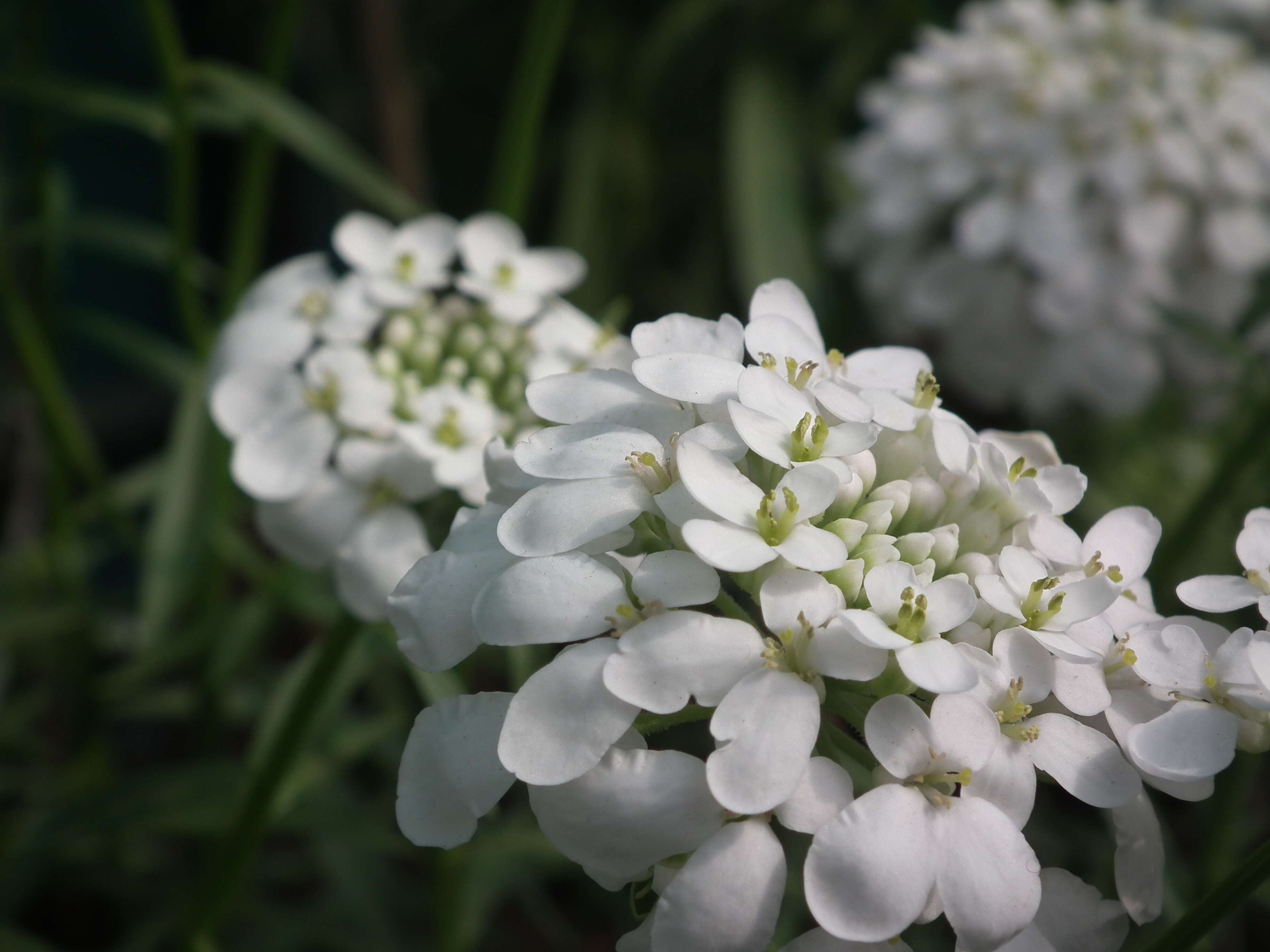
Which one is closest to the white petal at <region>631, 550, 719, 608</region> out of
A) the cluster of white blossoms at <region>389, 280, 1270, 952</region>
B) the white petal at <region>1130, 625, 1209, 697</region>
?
the cluster of white blossoms at <region>389, 280, 1270, 952</region>

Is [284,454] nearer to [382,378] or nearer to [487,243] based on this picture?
[382,378]

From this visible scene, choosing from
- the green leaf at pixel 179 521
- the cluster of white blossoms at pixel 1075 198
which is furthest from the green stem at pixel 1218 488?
the green leaf at pixel 179 521

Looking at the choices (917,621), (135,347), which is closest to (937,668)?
(917,621)

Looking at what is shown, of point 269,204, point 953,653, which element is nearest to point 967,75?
point 953,653

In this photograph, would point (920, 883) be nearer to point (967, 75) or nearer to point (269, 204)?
point (967, 75)

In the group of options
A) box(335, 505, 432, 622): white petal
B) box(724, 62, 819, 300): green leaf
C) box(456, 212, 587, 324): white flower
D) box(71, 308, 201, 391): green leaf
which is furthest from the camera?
box(724, 62, 819, 300): green leaf

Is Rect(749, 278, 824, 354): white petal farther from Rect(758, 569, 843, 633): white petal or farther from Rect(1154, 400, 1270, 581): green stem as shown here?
Rect(1154, 400, 1270, 581): green stem

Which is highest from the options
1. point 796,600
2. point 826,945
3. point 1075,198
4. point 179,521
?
point 1075,198
